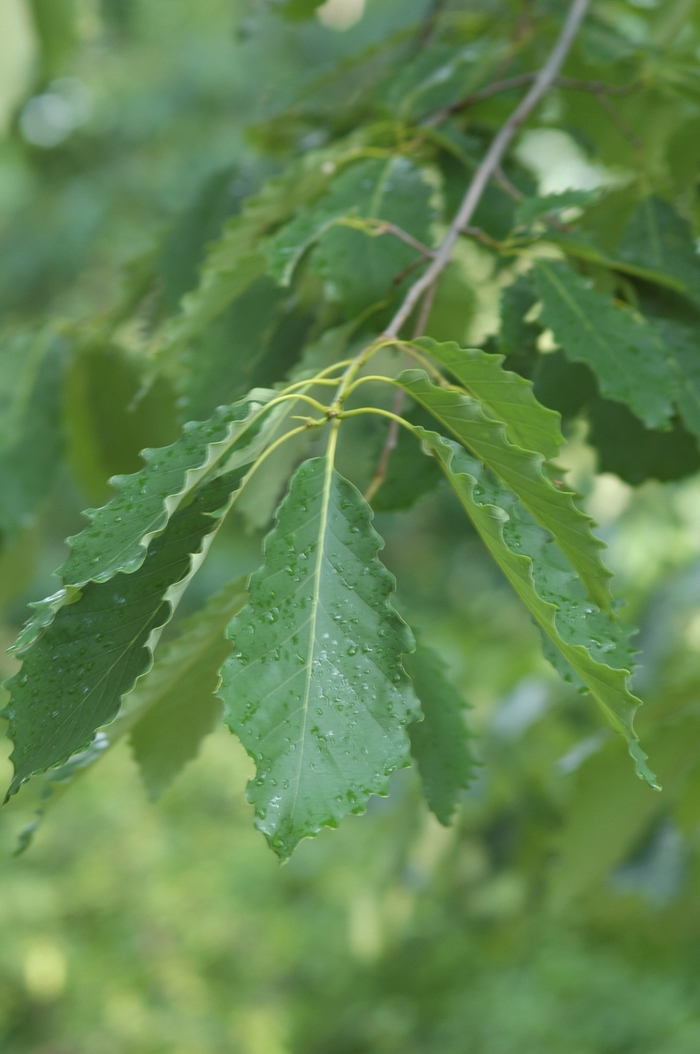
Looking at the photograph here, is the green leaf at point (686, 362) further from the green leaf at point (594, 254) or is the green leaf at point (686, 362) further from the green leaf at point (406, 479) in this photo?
the green leaf at point (406, 479)

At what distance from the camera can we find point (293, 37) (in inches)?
232

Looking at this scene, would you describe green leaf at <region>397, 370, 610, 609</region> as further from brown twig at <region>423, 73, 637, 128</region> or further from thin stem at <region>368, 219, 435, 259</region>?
brown twig at <region>423, 73, 637, 128</region>

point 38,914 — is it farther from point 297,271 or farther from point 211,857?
point 297,271

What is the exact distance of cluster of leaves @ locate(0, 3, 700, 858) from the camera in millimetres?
429

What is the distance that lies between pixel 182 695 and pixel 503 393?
0.25m

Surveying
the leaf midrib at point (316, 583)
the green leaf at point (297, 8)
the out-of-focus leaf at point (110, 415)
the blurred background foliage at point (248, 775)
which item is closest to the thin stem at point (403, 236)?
the blurred background foliage at point (248, 775)

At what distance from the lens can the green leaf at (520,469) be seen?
45cm

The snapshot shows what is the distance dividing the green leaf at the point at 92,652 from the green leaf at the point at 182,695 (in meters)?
0.07

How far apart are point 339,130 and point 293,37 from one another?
216 inches

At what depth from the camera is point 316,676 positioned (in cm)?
43

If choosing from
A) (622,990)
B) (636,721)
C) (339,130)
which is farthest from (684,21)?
(622,990)

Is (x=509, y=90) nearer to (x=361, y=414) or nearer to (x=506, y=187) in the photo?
(x=506, y=187)

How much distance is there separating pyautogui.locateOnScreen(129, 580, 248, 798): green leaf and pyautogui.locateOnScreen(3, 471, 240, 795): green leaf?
0.24ft

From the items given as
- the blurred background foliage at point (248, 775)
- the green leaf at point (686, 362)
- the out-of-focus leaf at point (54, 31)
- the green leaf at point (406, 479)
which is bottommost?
the blurred background foliage at point (248, 775)
